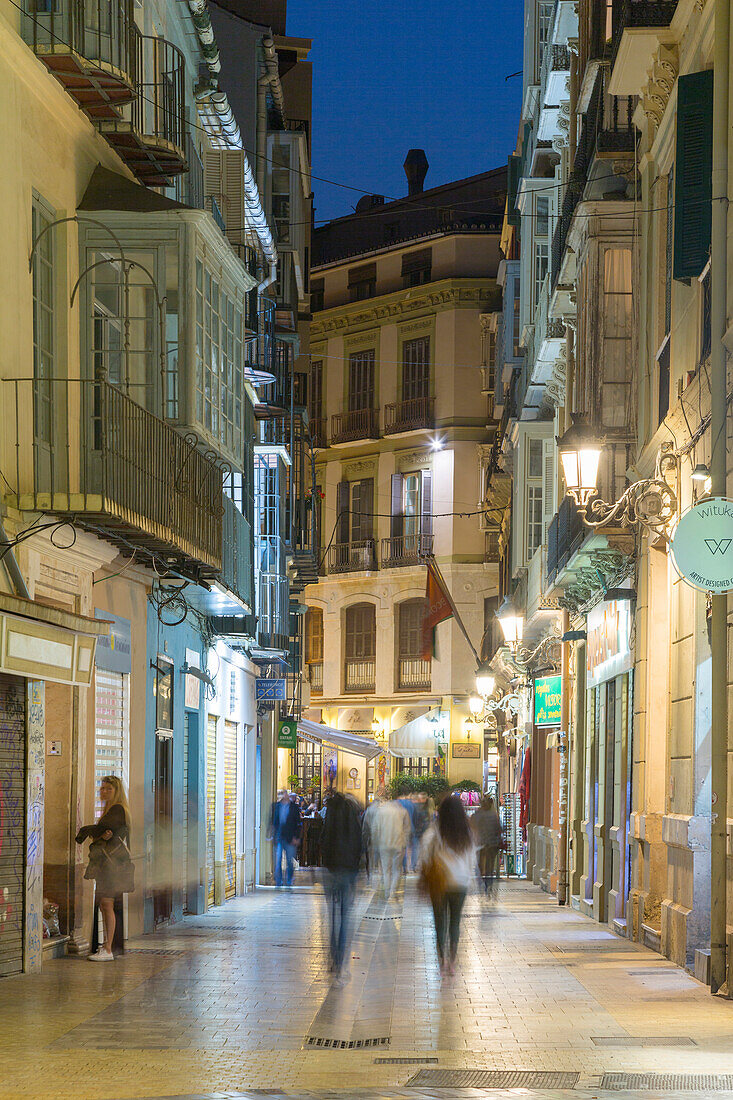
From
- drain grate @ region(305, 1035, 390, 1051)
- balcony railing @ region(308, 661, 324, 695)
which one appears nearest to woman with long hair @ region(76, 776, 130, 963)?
drain grate @ region(305, 1035, 390, 1051)

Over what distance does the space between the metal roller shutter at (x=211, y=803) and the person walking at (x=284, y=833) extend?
6221 millimetres

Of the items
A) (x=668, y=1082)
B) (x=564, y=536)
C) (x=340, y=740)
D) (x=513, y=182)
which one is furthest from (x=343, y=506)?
(x=668, y=1082)

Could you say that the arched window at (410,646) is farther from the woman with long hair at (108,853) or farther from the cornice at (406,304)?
the woman with long hair at (108,853)

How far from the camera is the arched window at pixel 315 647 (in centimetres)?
5434

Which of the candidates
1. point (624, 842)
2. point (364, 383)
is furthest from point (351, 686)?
point (624, 842)

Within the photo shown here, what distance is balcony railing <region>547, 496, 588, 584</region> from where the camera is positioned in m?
21.5

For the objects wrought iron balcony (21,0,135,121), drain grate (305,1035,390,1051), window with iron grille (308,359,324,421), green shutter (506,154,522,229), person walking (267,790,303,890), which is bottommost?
person walking (267,790,303,890)

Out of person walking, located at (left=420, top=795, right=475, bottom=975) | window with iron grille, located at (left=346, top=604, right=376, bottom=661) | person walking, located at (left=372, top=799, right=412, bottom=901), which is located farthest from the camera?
window with iron grille, located at (left=346, top=604, right=376, bottom=661)

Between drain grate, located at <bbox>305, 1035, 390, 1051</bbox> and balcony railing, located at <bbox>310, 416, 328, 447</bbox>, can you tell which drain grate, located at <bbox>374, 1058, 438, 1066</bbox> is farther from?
balcony railing, located at <bbox>310, 416, 328, 447</bbox>

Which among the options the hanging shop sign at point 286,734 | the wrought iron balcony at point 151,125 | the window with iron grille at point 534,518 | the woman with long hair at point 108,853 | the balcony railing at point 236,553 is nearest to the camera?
the woman with long hair at point 108,853

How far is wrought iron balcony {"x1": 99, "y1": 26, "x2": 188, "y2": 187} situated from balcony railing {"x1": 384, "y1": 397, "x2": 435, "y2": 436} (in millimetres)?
32813

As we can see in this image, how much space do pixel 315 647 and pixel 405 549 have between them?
16.9ft

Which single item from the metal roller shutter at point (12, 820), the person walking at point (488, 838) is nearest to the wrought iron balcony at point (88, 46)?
the metal roller shutter at point (12, 820)

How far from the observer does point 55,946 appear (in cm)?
1487
